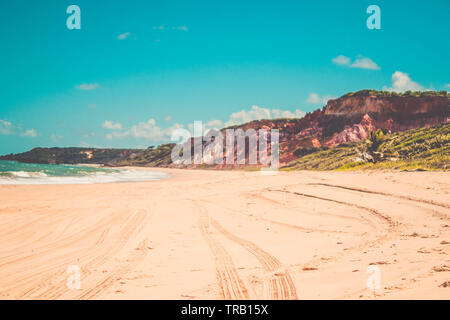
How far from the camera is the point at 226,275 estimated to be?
193 inches

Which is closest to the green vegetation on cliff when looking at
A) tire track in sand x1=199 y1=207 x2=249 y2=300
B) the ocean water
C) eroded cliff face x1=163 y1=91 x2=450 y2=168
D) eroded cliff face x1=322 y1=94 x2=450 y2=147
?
tire track in sand x1=199 y1=207 x2=249 y2=300

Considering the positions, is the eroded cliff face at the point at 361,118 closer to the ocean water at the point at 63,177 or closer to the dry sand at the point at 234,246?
the ocean water at the point at 63,177

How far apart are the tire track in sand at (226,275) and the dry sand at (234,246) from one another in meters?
0.02

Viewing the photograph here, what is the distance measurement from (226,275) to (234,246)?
7.05 feet

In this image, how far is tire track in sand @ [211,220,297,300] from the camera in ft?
12.9

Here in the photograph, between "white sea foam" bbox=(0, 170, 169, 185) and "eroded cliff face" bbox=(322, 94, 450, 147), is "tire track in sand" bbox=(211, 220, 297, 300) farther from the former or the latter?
"eroded cliff face" bbox=(322, 94, 450, 147)

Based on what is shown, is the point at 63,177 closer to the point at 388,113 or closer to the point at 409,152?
the point at 409,152

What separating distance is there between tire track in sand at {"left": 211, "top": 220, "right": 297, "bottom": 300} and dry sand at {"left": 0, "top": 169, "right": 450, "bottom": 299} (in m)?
0.02

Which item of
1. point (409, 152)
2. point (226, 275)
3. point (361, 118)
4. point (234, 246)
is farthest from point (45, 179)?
point (361, 118)

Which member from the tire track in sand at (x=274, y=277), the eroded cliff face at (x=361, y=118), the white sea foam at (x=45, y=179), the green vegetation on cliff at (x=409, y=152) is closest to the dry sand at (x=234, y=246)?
the tire track in sand at (x=274, y=277)
